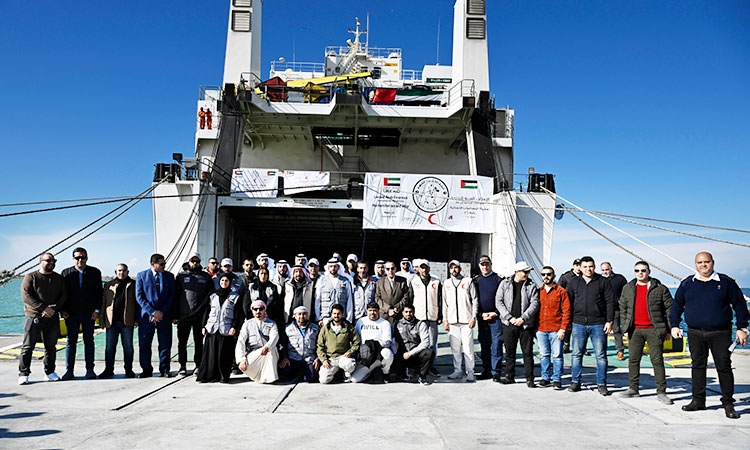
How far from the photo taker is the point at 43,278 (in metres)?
6.37

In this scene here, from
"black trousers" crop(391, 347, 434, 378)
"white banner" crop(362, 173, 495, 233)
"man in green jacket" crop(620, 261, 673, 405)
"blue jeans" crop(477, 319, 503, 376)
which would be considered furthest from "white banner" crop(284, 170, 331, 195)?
"man in green jacket" crop(620, 261, 673, 405)

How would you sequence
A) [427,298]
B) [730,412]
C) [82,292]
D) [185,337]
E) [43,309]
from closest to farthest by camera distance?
[730,412]
[43,309]
[82,292]
[185,337]
[427,298]

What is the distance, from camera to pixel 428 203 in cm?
1348

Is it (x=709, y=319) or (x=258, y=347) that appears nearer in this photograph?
(x=709, y=319)

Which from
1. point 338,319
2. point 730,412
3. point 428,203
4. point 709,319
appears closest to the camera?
point 730,412

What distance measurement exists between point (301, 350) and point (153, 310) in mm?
2018

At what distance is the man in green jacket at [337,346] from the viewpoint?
6406 millimetres

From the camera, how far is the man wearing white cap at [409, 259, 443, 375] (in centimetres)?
726

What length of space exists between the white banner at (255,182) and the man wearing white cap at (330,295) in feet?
21.0

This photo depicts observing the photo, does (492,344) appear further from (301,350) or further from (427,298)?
(301,350)

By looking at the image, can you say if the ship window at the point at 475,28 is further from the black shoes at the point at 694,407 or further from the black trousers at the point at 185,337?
the black shoes at the point at 694,407

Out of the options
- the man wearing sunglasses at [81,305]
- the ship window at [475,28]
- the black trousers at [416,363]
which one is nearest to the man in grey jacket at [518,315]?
the black trousers at [416,363]

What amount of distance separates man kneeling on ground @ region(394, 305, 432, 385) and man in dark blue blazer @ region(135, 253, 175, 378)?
10.1 feet

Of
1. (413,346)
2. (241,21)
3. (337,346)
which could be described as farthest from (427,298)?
(241,21)
